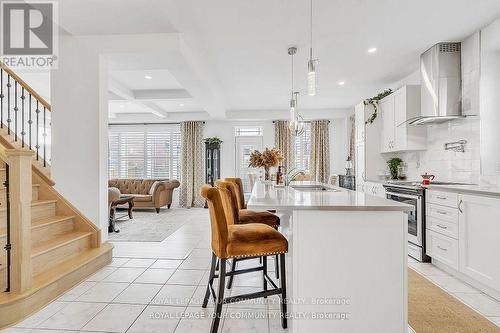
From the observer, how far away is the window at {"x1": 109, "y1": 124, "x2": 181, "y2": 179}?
8484 mm

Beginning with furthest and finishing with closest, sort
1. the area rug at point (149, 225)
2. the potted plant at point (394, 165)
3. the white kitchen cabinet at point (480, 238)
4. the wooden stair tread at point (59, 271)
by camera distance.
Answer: the potted plant at point (394, 165)
the area rug at point (149, 225)
the white kitchen cabinet at point (480, 238)
the wooden stair tread at point (59, 271)

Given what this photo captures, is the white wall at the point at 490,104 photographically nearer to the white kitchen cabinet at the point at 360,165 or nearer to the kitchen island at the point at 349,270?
the white kitchen cabinet at the point at 360,165

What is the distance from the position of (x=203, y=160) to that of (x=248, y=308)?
6.26 meters

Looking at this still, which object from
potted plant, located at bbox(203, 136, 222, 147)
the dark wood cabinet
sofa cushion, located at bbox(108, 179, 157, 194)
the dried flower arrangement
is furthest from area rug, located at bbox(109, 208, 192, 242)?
the dried flower arrangement

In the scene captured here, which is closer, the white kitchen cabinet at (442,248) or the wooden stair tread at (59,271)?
the wooden stair tread at (59,271)

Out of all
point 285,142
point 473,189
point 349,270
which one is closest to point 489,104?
point 473,189

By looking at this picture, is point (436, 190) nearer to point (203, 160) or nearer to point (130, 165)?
point (203, 160)

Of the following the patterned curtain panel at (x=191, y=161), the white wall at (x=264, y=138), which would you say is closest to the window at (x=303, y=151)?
the white wall at (x=264, y=138)

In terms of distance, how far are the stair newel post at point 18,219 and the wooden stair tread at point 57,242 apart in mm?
303

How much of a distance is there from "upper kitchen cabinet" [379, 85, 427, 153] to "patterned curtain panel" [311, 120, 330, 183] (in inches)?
124

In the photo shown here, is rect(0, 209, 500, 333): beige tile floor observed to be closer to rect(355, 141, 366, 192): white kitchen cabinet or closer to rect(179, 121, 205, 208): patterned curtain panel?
rect(355, 141, 366, 192): white kitchen cabinet

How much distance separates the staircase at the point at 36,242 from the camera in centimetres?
207

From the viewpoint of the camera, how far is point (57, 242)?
9.04ft

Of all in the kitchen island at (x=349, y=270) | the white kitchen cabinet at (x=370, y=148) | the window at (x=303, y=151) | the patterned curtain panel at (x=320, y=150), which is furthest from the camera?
the window at (x=303, y=151)
